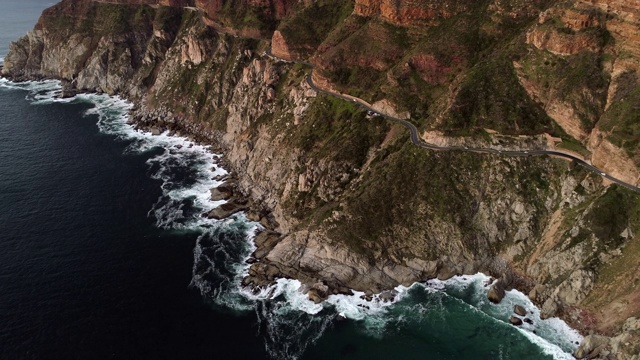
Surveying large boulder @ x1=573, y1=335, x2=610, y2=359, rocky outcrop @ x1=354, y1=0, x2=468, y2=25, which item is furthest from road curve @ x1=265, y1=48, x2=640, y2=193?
large boulder @ x1=573, y1=335, x2=610, y2=359

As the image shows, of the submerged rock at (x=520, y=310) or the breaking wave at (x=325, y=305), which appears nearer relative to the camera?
the breaking wave at (x=325, y=305)

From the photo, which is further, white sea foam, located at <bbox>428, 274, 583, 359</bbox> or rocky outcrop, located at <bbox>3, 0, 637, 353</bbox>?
rocky outcrop, located at <bbox>3, 0, 637, 353</bbox>

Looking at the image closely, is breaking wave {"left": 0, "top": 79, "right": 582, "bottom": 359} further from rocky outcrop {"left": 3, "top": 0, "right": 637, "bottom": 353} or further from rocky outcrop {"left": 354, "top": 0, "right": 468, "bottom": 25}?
rocky outcrop {"left": 354, "top": 0, "right": 468, "bottom": 25}

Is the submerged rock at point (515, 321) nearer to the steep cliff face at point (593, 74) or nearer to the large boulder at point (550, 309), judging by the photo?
the large boulder at point (550, 309)

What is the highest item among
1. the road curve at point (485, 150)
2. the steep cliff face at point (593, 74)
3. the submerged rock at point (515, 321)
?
the steep cliff face at point (593, 74)

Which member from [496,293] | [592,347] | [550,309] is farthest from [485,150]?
[592,347]

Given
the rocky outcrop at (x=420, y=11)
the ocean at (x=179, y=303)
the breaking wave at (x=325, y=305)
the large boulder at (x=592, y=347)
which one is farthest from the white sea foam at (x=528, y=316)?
the rocky outcrop at (x=420, y=11)

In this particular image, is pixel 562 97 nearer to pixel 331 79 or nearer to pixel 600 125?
pixel 600 125

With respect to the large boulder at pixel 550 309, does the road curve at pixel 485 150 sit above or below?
above
